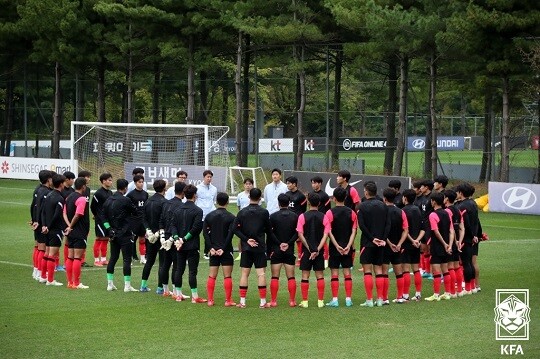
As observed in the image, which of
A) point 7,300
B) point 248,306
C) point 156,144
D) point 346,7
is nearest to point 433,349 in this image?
point 248,306

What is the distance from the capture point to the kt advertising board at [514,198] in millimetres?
33969

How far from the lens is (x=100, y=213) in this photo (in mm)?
20109

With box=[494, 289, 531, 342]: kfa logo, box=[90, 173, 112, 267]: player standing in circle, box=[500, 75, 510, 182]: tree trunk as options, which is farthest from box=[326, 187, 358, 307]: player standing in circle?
box=[500, 75, 510, 182]: tree trunk

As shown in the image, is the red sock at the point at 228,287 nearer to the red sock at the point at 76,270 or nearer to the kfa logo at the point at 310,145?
the red sock at the point at 76,270

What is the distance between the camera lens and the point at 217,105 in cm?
7131

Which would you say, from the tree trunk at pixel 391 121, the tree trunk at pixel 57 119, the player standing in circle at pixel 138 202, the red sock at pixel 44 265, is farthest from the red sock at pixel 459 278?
the tree trunk at pixel 57 119

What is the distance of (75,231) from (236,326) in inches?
196

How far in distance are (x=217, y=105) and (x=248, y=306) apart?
5447 centimetres

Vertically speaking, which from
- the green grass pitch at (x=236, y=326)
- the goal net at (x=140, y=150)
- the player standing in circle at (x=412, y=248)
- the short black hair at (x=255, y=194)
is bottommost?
the green grass pitch at (x=236, y=326)

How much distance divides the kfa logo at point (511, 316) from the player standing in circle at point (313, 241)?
2.83 m

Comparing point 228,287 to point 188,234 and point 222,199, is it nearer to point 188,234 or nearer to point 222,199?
point 188,234

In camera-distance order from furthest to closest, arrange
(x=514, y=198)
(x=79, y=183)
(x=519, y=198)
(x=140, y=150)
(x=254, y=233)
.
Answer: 1. (x=140, y=150)
2. (x=514, y=198)
3. (x=519, y=198)
4. (x=79, y=183)
5. (x=254, y=233)

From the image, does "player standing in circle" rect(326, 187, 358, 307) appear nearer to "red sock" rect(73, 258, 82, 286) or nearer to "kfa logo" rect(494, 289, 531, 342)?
"kfa logo" rect(494, 289, 531, 342)

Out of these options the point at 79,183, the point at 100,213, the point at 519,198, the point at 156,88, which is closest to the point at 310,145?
the point at 156,88
